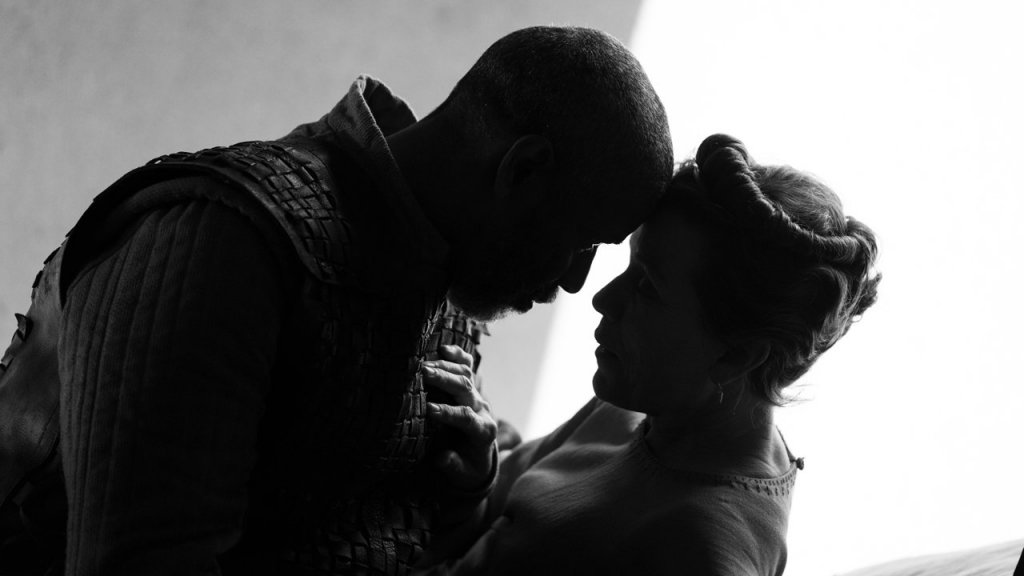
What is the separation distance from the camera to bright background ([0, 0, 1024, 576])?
2.03 m

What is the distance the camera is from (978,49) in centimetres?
201

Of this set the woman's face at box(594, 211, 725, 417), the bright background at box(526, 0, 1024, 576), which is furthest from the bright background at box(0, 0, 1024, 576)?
the woman's face at box(594, 211, 725, 417)

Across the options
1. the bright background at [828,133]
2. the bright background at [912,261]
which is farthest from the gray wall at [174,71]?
the bright background at [912,261]

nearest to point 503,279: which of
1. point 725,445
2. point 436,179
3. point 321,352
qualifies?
point 436,179

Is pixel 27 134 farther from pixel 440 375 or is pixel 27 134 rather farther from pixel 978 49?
pixel 978 49

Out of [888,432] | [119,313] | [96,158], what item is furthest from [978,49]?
[96,158]

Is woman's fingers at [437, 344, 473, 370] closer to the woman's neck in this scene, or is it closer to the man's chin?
the man's chin

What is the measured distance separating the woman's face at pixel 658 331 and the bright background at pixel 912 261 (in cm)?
76

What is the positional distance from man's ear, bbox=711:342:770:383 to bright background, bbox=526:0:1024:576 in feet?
2.41

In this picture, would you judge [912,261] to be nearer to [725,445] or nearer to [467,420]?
[725,445]

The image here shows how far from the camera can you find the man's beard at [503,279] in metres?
1.20

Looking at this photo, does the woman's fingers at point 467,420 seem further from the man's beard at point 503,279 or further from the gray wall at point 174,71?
the gray wall at point 174,71

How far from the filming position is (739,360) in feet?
4.33

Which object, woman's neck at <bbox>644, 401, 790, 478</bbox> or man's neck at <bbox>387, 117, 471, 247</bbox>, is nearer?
man's neck at <bbox>387, 117, 471, 247</bbox>
